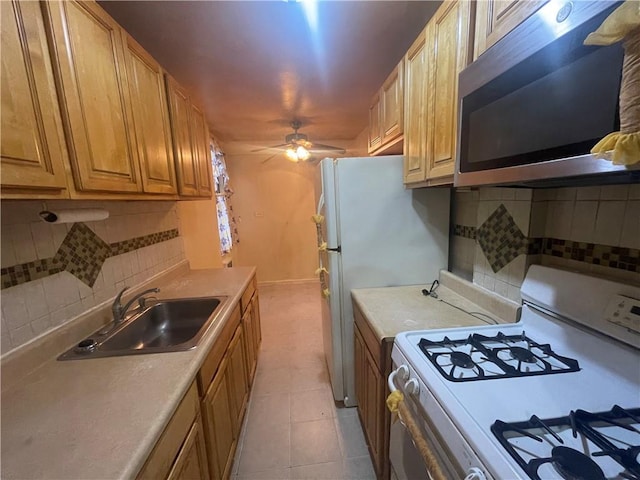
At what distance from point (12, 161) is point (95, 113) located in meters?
0.44

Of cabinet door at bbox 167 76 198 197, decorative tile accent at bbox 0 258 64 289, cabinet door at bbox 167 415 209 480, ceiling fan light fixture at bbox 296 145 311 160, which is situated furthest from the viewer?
ceiling fan light fixture at bbox 296 145 311 160

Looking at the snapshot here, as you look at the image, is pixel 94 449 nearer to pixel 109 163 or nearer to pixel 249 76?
pixel 109 163

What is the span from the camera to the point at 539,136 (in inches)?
25.2

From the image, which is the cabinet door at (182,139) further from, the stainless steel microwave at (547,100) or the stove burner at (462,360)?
the stove burner at (462,360)

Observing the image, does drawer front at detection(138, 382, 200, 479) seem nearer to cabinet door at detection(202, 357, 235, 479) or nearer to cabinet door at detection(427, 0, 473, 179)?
cabinet door at detection(202, 357, 235, 479)

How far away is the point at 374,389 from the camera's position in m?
1.29

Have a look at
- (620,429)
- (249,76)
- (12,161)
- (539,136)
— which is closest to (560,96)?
(539,136)

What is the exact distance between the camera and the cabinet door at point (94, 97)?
2.86 feet

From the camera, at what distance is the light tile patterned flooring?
4.73ft

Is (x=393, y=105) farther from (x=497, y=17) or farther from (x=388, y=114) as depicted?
(x=497, y=17)

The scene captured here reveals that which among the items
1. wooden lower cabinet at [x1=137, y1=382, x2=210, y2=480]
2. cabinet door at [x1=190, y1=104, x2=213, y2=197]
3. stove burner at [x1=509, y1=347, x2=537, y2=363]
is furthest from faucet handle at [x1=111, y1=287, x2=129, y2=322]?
stove burner at [x1=509, y1=347, x2=537, y2=363]

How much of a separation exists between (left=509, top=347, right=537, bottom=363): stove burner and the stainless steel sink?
120cm

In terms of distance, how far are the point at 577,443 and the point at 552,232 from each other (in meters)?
0.74

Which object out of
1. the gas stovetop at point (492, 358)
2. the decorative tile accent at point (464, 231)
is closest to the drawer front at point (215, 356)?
the gas stovetop at point (492, 358)
